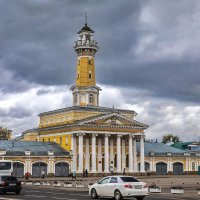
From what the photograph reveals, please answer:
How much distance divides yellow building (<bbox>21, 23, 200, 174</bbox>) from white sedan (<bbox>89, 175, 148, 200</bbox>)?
58171 mm

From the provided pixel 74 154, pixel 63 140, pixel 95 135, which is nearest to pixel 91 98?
pixel 63 140

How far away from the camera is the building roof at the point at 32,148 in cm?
8447

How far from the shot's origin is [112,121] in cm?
9244

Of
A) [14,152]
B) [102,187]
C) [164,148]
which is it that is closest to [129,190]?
[102,187]

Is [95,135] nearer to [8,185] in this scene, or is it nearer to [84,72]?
[84,72]

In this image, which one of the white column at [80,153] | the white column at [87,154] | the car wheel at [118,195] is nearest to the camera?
the car wheel at [118,195]

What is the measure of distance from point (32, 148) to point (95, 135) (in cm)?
1159

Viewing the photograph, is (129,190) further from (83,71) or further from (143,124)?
(83,71)

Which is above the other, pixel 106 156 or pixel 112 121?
pixel 112 121

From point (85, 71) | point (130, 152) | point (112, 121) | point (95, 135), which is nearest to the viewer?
point (95, 135)

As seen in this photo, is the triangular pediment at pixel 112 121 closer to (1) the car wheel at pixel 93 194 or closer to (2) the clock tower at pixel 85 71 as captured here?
(2) the clock tower at pixel 85 71

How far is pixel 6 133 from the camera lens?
125 meters

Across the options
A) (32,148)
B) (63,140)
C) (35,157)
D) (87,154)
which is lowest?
(35,157)

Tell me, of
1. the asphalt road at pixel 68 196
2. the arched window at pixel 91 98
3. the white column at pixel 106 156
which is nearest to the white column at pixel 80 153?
the white column at pixel 106 156
